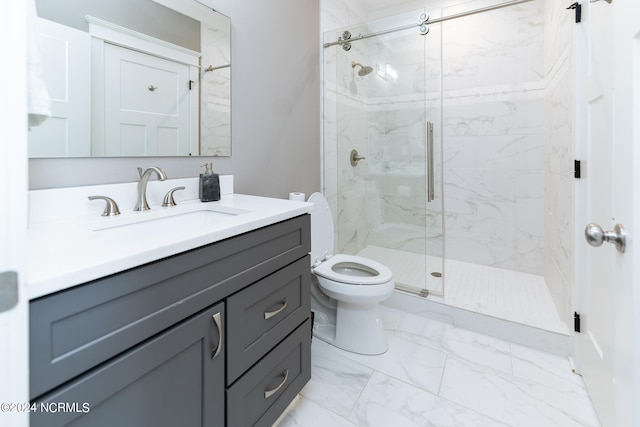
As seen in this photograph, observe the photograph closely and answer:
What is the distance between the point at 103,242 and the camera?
30.8 inches

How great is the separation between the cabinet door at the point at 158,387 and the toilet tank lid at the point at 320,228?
42.9 inches

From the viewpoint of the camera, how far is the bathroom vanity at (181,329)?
583 mm

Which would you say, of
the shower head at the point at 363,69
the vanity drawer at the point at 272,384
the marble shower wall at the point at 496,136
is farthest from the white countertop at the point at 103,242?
the marble shower wall at the point at 496,136

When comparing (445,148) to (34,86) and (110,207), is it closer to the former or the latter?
(110,207)

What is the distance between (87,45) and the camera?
110 centimetres

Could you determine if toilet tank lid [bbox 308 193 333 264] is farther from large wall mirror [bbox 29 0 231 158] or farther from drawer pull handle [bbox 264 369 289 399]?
drawer pull handle [bbox 264 369 289 399]

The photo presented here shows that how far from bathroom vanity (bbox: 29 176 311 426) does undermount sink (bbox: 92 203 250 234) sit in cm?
3

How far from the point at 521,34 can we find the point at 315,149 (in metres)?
2.02

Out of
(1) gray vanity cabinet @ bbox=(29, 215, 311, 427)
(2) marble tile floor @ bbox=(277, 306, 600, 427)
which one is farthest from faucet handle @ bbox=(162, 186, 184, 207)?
(2) marble tile floor @ bbox=(277, 306, 600, 427)

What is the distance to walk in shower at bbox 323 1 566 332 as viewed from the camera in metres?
2.39

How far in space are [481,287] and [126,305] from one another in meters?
2.48

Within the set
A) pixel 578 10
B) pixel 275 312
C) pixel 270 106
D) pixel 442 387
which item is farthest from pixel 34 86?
pixel 578 10

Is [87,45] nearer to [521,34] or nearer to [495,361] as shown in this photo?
[495,361]

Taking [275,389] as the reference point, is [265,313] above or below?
above
